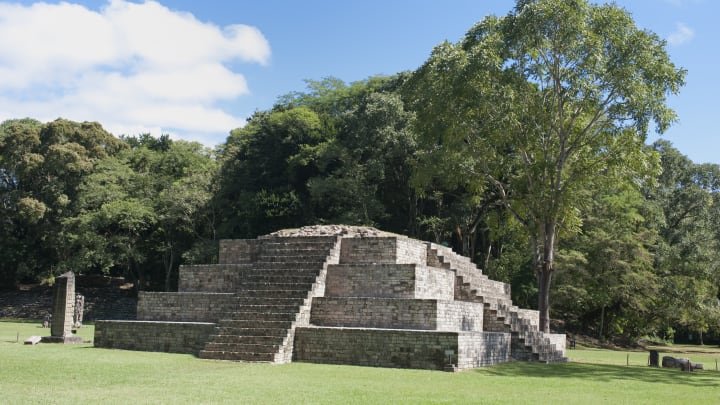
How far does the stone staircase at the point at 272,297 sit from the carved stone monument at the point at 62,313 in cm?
497

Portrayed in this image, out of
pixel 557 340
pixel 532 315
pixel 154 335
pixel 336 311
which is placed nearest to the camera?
pixel 336 311

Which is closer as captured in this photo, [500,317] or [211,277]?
[500,317]

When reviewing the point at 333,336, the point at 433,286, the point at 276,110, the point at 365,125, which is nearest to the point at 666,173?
the point at 365,125

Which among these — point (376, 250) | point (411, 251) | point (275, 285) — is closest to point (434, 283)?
point (411, 251)

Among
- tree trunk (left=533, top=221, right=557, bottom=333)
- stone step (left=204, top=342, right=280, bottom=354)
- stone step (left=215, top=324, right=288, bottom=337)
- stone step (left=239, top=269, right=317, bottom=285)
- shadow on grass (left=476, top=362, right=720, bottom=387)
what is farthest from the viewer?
tree trunk (left=533, top=221, right=557, bottom=333)

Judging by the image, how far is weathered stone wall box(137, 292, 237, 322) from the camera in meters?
18.5

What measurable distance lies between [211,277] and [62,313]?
469 cm

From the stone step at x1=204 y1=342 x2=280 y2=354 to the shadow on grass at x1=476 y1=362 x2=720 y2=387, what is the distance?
483 centimetres

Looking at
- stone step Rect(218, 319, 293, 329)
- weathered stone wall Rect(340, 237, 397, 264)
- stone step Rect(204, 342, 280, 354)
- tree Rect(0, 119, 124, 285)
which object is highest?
tree Rect(0, 119, 124, 285)

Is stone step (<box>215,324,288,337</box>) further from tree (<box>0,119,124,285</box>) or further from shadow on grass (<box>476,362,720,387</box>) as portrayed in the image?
tree (<box>0,119,124,285</box>)

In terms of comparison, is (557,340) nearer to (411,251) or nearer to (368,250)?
(411,251)

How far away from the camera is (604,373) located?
15.9 meters

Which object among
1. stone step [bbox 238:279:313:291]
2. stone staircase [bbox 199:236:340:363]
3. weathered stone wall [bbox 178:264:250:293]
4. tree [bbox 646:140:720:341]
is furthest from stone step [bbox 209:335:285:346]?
tree [bbox 646:140:720:341]

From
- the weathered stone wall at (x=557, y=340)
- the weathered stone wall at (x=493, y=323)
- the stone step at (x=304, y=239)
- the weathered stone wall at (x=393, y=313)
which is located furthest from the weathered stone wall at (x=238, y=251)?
the weathered stone wall at (x=557, y=340)
